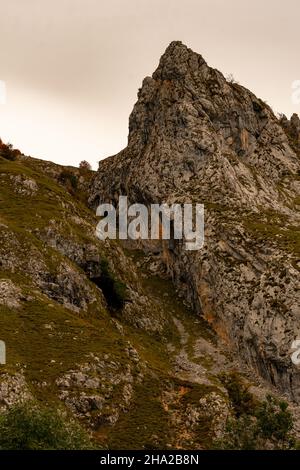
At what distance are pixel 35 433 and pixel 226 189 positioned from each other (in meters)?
94.4

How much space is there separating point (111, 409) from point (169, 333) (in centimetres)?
3854

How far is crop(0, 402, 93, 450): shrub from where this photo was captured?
1996 inches

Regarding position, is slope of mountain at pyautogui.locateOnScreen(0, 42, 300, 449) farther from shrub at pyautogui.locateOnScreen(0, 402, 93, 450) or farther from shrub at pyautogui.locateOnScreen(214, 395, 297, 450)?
shrub at pyautogui.locateOnScreen(0, 402, 93, 450)

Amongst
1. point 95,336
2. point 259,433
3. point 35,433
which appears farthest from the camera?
point 95,336

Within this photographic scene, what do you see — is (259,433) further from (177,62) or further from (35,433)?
(177,62)

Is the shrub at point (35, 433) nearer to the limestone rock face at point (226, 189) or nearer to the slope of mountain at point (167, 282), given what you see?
the slope of mountain at point (167, 282)

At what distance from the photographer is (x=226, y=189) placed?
449 ft

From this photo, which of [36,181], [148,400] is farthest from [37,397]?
[36,181]

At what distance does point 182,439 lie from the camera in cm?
6844

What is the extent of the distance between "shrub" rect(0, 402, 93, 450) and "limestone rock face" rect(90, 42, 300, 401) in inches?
1938

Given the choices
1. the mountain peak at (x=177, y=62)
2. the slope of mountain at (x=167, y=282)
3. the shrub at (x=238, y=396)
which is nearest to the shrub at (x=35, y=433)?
the slope of mountain at (x=167, y=282)

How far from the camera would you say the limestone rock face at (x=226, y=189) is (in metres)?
102

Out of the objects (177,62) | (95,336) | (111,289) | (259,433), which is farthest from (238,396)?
(177,62)
